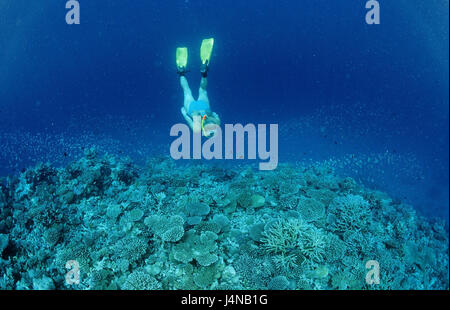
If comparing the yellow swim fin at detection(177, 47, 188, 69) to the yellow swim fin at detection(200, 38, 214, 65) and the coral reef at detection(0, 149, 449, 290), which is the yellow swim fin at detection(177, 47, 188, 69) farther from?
the coral reef at detection(0, 149, 449, 290)

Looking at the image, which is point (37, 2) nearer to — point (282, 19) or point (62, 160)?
point (62, 160)

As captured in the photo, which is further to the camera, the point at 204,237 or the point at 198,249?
the point at 204,237

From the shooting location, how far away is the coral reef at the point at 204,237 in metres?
4.61

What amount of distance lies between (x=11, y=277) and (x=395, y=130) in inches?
1587

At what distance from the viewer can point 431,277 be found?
6.21m

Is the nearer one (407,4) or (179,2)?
(407,4)

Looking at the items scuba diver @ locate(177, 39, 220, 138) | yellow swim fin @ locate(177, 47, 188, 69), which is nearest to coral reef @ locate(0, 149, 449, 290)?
scuba diver @ locate(177, 39, 220, 138)

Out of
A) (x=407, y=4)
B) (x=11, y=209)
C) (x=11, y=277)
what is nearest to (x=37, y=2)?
(x=11, y=209)

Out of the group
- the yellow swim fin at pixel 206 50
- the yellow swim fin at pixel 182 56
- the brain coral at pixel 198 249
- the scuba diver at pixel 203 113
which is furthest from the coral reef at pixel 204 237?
the yellow swim fin at pixel 182 56

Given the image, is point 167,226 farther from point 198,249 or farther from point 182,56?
point 182,56

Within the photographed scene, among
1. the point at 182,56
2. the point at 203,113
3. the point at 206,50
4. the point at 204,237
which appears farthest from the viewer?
the point at 182,56

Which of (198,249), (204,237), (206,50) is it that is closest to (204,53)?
(206,50)

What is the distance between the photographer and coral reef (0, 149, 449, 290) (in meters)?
4.61

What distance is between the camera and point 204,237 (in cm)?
502
